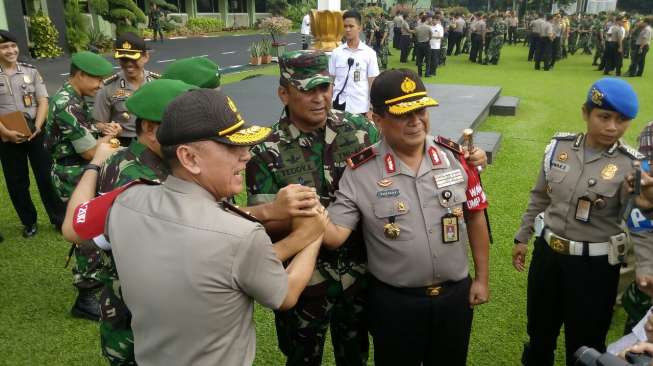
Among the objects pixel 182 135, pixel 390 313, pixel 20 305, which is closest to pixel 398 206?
pixel 390 313

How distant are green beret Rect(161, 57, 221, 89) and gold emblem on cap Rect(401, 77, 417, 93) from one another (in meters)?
1.15

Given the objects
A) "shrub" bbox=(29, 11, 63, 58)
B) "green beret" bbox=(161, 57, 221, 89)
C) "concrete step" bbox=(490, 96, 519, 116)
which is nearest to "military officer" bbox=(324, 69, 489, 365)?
"green beret" bbox=(161, 57, 221, 89)

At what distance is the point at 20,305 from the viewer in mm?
3799

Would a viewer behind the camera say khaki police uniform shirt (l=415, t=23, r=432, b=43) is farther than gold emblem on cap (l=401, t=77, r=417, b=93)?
Yes

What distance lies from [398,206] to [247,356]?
900 millimetres


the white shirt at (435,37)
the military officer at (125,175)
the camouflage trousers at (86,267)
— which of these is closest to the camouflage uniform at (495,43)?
the white shirt at (435,37)

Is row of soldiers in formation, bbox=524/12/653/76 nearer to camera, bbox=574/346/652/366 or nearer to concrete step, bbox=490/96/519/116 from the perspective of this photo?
concrete step, bbox=490/96/519/116

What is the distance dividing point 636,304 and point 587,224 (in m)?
0.51

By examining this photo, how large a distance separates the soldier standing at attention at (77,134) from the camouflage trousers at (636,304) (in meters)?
3.31

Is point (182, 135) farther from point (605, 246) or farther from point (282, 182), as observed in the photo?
point (605, 246)

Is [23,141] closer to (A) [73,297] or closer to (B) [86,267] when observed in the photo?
(A) [73,297]

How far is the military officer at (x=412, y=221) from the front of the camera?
6.99 ft

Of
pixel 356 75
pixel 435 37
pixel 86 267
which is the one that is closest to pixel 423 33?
pixel 435 37

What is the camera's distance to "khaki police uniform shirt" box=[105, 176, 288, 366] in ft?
4.50
